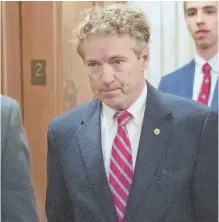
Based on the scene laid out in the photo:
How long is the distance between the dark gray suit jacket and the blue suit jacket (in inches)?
20.6

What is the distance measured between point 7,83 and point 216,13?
0.95 meters

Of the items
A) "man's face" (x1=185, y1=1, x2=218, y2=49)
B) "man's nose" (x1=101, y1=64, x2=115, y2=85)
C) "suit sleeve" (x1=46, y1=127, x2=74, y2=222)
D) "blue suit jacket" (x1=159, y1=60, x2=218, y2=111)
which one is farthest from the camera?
"blue suit jacket" (x1=159, y1=60, x2=218, y2=111)

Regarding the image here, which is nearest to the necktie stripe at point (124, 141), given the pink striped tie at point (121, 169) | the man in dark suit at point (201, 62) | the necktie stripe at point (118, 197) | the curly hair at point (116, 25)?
the pink striped tie at point (121, 169)

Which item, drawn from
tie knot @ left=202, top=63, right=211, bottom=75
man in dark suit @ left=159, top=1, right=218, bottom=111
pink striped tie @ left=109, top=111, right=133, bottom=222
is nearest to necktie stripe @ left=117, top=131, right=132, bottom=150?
pink striped tie @ left=109, top=111, right=133, bottom=222

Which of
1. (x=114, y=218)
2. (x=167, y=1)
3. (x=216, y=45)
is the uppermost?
(x=167, y=1)

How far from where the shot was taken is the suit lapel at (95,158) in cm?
133

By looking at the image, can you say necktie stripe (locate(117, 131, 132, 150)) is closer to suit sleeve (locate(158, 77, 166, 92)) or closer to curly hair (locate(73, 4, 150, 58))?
curly hair (locate(73, 4, 150, 58))

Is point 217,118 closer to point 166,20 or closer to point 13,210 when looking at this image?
point 13,210

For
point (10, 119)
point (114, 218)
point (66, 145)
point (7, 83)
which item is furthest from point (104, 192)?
point (7, 83)

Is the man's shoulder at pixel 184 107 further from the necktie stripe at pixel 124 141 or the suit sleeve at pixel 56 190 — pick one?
the suit sleeve at pixel 56 190

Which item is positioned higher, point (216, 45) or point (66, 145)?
point (216, 45)

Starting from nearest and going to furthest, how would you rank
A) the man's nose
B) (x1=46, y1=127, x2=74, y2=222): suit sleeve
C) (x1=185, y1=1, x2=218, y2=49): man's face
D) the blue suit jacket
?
the man's nose → (x1=46, y1=127, x2=74, y2=222): suit sleeve → (x1=185, y1=1, x2=218, y2=49): man's face → the blue suit jacket

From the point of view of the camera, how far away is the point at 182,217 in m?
1.31

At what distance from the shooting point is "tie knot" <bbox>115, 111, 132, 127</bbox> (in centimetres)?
137
